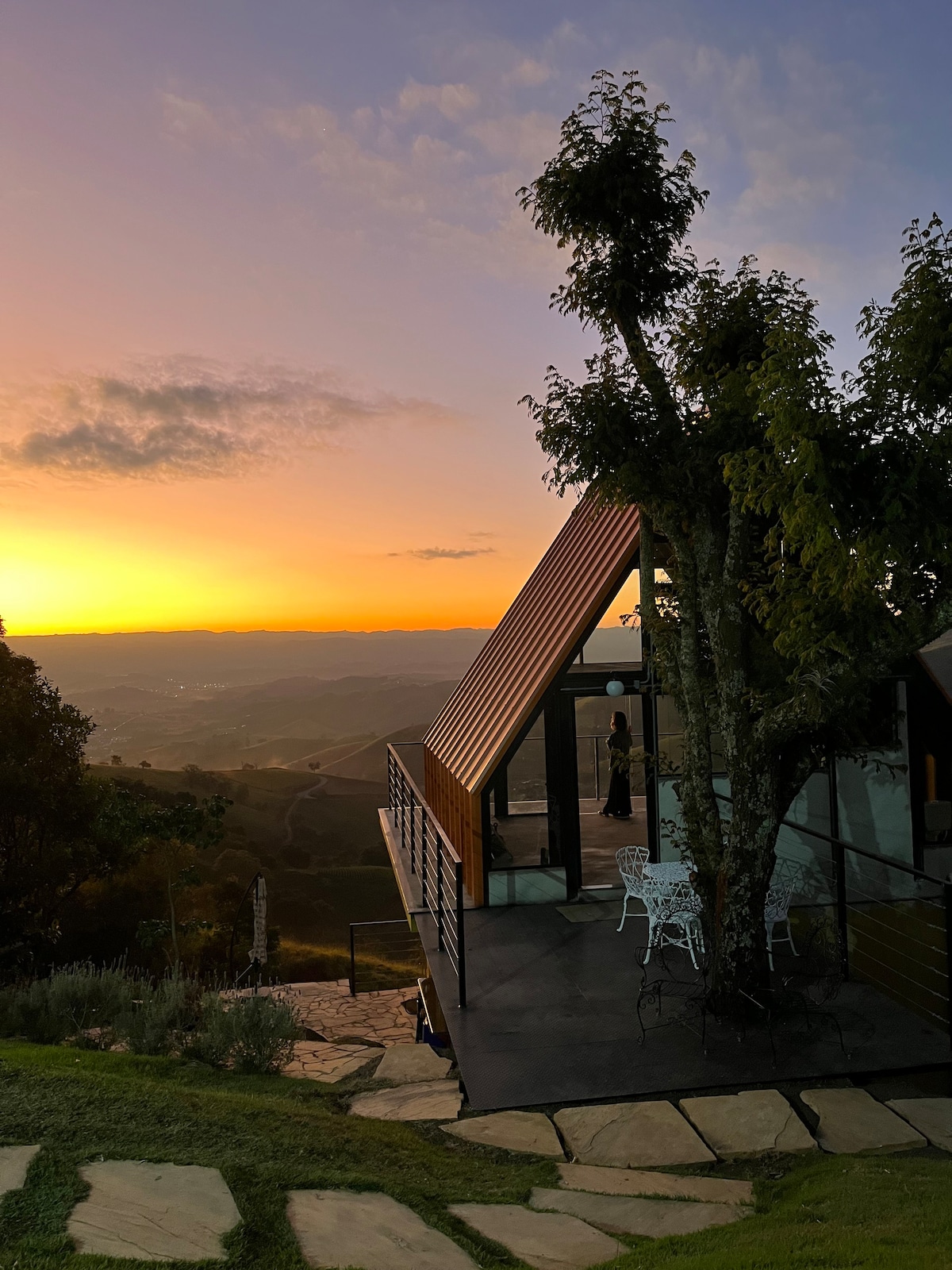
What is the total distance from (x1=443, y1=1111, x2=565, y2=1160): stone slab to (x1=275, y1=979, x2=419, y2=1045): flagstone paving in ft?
27.0

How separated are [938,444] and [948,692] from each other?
21.4ft

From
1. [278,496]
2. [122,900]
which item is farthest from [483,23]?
[122,900]

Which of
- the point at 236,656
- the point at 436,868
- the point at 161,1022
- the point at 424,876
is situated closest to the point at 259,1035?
the point at 161,1022

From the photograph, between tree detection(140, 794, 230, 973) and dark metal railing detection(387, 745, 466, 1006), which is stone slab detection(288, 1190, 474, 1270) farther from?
tree detection(140, 794, 230, 973)

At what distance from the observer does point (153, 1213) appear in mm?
3201

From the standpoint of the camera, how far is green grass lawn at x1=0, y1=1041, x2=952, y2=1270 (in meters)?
3.09

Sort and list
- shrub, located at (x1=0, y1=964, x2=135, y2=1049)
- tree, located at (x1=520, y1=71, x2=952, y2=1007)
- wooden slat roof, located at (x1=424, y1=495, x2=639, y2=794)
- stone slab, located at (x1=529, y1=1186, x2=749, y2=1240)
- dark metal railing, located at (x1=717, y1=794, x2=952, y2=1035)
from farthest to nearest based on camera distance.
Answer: wooden slat roof, located at (x1=424, y1=495, x2=639, y2=794) → dark metal railing, located at (x1=717, y1=794, x2=952, y2=1035) → shrub, located at (x1=0, y1=964, x2=135, y2=1049) → tree, located at (x1=520, y1=71, x2=952, y2=1007) → stone slab, located at (x1=529, y1=1186, x2=749, y2=1240)

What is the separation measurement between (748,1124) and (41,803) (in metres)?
16.8

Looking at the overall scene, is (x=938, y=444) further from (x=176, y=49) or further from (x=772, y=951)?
(x=176, y=49)

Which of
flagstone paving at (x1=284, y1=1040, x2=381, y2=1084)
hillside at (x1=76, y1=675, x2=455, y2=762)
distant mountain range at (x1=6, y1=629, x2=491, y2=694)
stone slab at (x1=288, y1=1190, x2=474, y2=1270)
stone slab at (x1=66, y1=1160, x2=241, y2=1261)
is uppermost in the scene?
distant mountain range at (x1=6, y1=629, x2=491, y2=694)

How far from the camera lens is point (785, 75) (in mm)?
8898

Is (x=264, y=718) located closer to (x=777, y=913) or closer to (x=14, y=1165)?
(x=777, y=913)

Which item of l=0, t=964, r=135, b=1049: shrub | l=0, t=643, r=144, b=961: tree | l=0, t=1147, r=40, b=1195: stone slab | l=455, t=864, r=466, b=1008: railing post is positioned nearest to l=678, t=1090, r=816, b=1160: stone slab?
l=455, t=864, r=466, b=1008: railing post

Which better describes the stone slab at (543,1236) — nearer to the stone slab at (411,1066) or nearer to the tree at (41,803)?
the stone slab at (411,1066)
